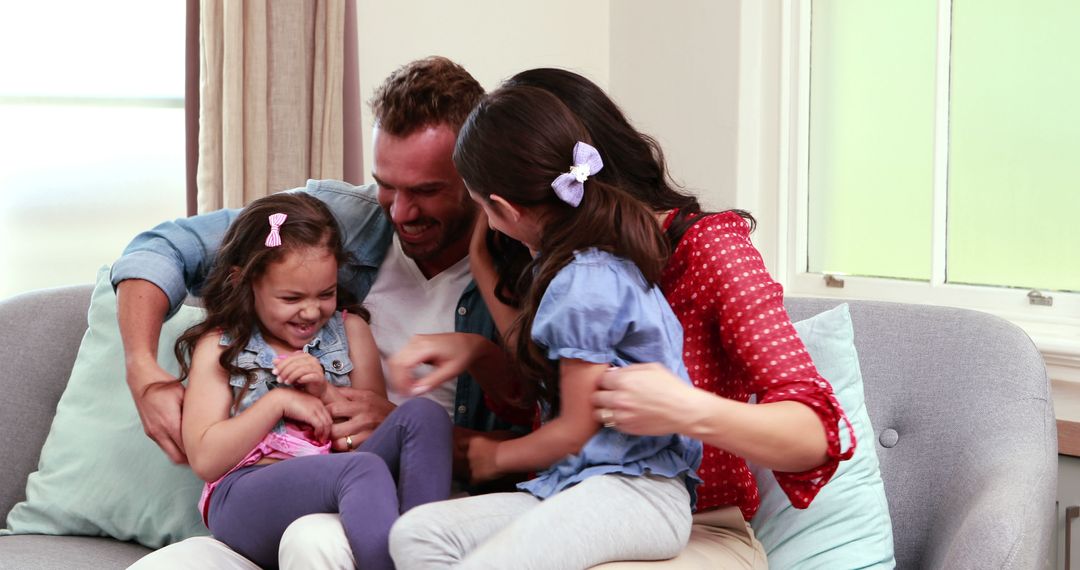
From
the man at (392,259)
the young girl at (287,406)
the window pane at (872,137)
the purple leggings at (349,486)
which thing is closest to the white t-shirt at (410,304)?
the man at (392,259)

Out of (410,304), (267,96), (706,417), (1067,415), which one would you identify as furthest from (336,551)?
(267,96)

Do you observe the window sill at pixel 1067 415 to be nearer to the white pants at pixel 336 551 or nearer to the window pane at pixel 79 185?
the white pants at pixel 336 551

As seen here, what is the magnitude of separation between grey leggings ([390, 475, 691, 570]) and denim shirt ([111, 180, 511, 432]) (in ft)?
1.71

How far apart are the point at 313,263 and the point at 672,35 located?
5.59 ft

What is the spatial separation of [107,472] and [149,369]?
12.6 inches

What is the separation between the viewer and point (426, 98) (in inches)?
72.2

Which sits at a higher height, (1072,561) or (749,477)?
(749,477)

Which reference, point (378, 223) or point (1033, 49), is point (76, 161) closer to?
point (378, 223)

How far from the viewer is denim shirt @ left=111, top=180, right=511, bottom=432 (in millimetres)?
1827

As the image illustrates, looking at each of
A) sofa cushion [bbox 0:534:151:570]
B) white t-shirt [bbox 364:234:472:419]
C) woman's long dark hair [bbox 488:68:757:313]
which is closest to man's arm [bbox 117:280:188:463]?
sofa cushion [bbox 0:534:151:570]

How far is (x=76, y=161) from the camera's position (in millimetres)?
2900

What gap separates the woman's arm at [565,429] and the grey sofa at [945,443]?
538mm

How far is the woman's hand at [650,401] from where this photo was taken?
1233 millimetres

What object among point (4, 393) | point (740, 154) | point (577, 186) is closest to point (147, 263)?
point (4, 393)
